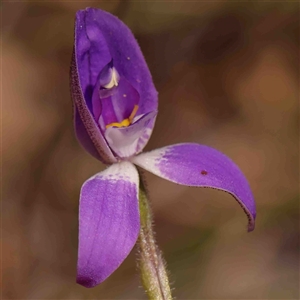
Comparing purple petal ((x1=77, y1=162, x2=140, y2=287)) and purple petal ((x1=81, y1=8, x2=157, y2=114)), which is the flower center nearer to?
purple petal ((x1=81, y1=8, x2=157, y2=114))

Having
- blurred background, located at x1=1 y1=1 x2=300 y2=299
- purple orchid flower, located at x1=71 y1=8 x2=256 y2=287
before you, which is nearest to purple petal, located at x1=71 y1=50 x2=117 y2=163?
purple orchid flower, located at x1=71 y1=8 x2=256 y2=287

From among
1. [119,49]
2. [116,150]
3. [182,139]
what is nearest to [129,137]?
[116,150]

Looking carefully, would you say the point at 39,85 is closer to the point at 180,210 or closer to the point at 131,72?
the point at 180,210

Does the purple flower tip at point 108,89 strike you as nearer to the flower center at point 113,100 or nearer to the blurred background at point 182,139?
the flower center at point 113,100

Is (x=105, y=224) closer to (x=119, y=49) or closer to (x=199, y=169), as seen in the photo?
(x=199, y=169)

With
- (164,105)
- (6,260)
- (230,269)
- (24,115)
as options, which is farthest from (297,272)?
(24,115)

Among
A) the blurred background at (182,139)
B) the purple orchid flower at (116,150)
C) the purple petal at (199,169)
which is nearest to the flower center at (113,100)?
the purple orchid flower at (116,150)
